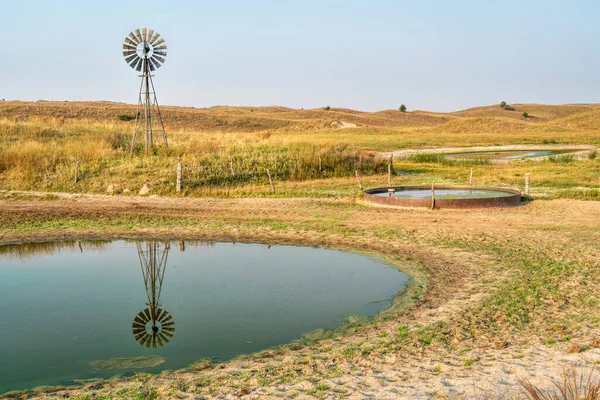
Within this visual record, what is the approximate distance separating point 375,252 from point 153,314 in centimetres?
623

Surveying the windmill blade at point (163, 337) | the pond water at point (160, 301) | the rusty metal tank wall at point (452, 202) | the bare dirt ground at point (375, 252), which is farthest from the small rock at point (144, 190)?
the windmill blade at point (163, 337)

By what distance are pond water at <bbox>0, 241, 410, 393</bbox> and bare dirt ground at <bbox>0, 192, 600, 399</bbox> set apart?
0.73 meters

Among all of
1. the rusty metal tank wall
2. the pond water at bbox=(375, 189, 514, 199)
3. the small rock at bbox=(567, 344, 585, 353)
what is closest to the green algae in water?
the small rock at bbox=(567, 344, 585, 353)

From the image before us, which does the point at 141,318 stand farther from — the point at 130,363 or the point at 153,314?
the point at 130,363

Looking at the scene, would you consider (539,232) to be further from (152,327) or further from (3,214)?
(3,214)

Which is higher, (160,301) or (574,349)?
(574,349)

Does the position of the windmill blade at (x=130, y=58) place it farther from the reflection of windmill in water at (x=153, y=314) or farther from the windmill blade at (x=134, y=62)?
the reflection of windmill in water at (x=153, y=314)

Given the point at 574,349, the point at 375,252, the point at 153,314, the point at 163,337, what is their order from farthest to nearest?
the point at 375,252 < the point at 153,314 < the point at 163,337 < the point at 574,349

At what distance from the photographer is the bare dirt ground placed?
22.4ft

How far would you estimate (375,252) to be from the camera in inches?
596

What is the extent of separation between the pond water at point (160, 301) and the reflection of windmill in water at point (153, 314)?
0.02 m

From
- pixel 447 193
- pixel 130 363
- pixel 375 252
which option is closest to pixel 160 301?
pixel 130 363

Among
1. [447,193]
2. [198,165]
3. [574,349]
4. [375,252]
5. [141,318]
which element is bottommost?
[141,318]

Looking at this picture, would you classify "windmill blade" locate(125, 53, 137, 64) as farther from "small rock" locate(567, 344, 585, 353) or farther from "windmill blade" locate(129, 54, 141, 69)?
"small rock" locate(567, 344, 585, 353)
